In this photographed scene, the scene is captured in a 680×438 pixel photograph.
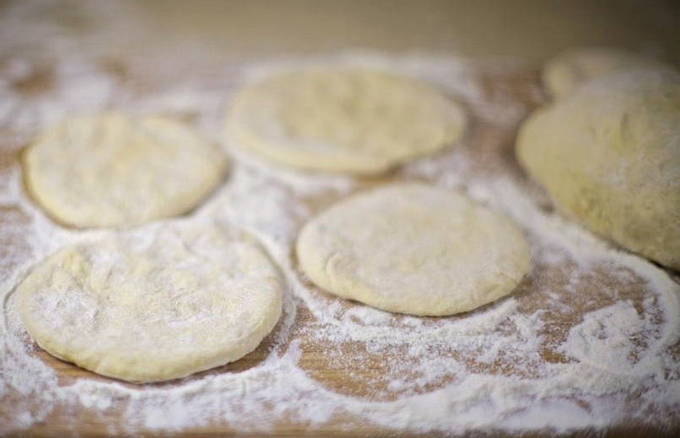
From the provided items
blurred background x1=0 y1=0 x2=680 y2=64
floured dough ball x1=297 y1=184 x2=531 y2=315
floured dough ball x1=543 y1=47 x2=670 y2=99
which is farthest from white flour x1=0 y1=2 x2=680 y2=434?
blurred background x1=0 y1=0 x2=680 y2=64

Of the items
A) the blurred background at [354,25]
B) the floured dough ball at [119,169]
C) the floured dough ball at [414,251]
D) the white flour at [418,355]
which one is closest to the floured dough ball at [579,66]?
the blurred background at [354,25]

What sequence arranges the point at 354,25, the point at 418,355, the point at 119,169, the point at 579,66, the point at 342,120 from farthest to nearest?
the point at 354,25
the point at 579,66
the point at 342,120
the point at 119,169
the point at 418,355

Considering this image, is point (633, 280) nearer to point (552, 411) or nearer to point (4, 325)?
point (552, 411)

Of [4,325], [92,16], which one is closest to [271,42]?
[92,16]

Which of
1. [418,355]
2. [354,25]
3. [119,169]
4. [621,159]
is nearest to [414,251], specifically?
[418,355]

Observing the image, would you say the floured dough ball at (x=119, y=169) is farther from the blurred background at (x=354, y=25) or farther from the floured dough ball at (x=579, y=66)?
the floured dough ball at (x=579, y=66)

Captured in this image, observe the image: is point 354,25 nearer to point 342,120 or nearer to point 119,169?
point 342,120
